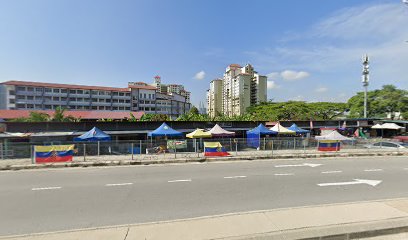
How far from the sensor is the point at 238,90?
133375mm

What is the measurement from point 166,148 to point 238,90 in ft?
389

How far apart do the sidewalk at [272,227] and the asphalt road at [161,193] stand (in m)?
0.78

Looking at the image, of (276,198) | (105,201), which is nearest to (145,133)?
(105,201)

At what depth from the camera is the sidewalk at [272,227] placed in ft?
15.5

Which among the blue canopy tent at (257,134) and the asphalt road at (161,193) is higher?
the blue canopy tent at (257,134)

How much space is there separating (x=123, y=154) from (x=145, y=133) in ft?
24.2

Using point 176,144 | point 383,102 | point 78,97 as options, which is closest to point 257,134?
point 176,144

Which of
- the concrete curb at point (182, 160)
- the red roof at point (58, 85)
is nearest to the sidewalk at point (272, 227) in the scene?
the concrete curb at point (182, 160)

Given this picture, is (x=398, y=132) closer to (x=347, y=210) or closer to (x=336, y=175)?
(x=336, y=175)

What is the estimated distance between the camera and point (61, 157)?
15016 mm

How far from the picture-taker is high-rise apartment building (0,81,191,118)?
247 feet

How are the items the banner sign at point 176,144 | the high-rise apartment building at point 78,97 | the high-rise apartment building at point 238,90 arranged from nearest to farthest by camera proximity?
the banner sign at point 176,144, the high-rise apartment building at point 78,97, the high-rise apartment building at point 238,90

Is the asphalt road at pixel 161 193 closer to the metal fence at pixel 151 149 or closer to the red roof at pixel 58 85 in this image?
the metal fence at pixel 151 149

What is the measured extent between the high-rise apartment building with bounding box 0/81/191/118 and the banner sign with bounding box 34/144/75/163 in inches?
2748
